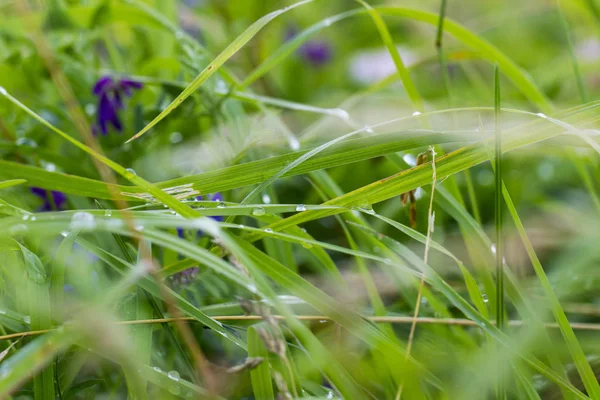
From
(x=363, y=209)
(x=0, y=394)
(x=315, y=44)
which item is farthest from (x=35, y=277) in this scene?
(x=315, y=44)

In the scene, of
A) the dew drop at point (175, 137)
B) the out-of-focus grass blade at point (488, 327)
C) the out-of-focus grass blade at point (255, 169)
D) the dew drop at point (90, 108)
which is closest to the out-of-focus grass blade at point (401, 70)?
the out-of-focus grass blade at point (255, 169)

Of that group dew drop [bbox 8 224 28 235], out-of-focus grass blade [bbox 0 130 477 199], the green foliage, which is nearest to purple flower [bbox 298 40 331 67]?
the green foliage

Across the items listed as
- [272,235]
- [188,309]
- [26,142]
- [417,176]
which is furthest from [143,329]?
[26,142]

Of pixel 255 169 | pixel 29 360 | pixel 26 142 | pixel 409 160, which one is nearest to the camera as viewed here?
pixel 29 360

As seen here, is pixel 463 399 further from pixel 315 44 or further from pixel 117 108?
pixel 315 44

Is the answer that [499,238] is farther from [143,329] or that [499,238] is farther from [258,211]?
[143,329]
